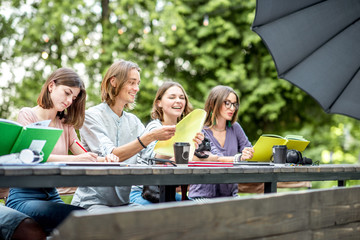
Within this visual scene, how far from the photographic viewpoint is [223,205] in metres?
1.10

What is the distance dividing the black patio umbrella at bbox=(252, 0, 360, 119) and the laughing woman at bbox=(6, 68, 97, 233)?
1.43 m

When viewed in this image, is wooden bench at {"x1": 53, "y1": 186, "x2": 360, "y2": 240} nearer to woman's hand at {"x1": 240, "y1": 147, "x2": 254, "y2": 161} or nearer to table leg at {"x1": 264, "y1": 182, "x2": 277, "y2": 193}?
table leg at {"x1": 264, "y1": 182, "x2": 277, "y2": 193}

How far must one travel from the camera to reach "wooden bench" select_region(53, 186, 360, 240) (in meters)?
0.88

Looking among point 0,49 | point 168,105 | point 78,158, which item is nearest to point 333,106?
point 168,105

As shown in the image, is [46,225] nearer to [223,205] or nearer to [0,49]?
[223,205]

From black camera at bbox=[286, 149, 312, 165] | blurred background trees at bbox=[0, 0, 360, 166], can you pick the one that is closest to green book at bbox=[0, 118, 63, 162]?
black camera at bbox=[286, 149, 312, 165]

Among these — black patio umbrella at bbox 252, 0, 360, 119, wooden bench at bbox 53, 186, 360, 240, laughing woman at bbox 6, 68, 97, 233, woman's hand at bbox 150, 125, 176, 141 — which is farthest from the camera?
black patio umbrella at bbox 252, 0, 360, 119

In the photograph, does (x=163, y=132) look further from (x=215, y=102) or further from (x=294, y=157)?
(x=215, y=102)

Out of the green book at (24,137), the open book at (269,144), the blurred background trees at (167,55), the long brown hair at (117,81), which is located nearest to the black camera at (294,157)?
the open book at (269,144)

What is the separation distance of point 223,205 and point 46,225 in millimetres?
968

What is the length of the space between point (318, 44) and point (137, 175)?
2.06 metres

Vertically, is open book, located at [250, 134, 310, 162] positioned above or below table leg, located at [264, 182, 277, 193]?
above

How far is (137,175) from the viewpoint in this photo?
60.9 inches

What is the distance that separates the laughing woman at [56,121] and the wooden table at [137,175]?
0.41 meters
